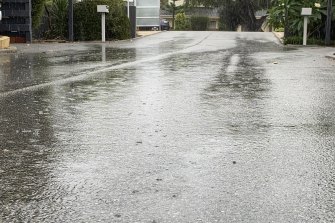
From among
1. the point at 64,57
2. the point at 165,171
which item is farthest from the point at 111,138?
the point at 64,57

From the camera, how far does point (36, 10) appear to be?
23.1m

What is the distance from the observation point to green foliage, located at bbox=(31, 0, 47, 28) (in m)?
22.9

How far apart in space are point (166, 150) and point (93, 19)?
20.5 m

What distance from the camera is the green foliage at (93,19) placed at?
24.7 metres

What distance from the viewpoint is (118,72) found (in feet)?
39.0

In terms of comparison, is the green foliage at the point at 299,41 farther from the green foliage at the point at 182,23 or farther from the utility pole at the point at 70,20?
the green foliage at the point at 182,23

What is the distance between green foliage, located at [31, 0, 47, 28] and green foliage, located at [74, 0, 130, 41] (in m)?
1.85

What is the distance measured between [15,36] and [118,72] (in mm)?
11862

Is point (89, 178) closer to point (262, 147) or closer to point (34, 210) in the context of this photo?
point (34, 210)

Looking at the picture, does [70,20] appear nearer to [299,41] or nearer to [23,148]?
[299,41]

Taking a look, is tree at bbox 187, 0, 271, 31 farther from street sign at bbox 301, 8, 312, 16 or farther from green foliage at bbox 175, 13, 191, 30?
street sign at bbox 301, 8, 312, 16

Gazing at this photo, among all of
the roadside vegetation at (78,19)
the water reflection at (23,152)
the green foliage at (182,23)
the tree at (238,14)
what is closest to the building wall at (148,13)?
the roadside vegetation at (78,19)

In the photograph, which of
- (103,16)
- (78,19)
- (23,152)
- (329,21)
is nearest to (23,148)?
(23,152)

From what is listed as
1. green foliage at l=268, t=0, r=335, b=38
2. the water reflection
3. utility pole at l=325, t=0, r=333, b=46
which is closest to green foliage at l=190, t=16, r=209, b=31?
green foliage at l=268, t=0, r=335, b=38
